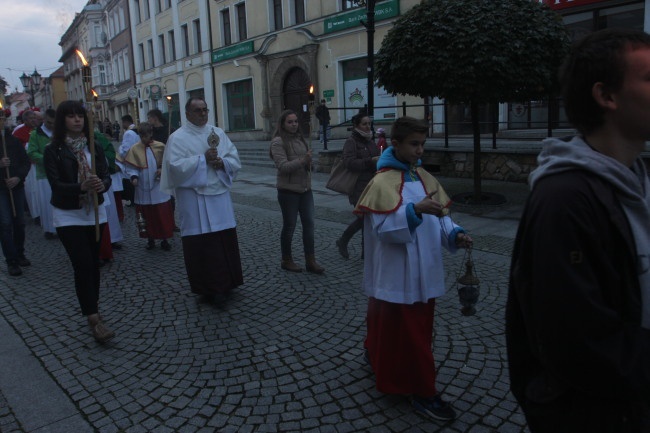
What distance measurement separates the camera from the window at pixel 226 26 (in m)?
27.5

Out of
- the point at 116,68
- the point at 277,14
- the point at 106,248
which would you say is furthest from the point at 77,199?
the point at 116,68

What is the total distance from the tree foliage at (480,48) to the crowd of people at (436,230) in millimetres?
1554

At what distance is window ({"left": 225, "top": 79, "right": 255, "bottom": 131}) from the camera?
26.6 meters

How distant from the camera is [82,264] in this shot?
4.04 m

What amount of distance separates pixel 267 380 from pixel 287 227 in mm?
2479

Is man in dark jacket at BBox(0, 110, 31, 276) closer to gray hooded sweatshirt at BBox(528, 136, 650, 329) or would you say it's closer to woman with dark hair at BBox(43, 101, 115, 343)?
woman with dark hair at BBox(43, 101, 115, 343)

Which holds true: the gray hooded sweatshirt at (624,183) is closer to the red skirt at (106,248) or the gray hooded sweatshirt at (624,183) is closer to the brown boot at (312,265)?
the brown boot at (312,265)

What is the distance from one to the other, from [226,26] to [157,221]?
23.3m

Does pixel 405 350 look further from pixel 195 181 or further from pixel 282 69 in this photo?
pixel 282 69

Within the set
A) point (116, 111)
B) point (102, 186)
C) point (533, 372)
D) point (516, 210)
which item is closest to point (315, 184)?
point (516, 210)

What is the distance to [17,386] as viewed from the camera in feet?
11.2

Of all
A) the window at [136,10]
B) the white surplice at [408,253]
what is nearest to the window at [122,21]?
the window at [136,10]

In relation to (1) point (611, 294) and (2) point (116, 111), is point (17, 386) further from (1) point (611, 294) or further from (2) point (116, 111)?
(2) point (116, 111)

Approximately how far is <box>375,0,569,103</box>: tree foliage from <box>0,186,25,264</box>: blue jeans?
5.59m
